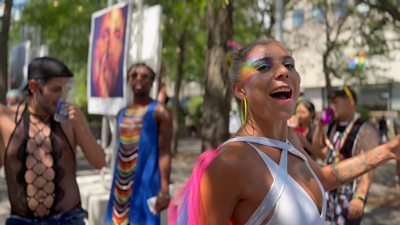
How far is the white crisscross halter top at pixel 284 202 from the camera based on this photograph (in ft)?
5.09

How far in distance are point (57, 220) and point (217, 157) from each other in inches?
58.6

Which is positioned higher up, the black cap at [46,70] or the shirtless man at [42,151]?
the black cap at [46,70]

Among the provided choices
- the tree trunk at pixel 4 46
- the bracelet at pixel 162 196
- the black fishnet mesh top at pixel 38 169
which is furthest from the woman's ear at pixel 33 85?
the tree trunk at pixel 4 46

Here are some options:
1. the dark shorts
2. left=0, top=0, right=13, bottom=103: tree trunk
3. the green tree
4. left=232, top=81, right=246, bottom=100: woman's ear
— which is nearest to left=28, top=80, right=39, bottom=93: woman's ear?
the dark shorts

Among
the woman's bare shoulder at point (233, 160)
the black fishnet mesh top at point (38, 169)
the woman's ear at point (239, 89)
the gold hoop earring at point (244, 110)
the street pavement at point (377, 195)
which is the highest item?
the woman's ear at point (239, 89)

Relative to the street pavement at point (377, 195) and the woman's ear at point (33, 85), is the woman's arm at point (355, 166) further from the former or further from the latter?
the street pavement at point (377, 195)

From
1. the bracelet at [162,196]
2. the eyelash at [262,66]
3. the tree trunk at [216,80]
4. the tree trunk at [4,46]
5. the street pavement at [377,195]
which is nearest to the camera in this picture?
the eyelash at [262,66]

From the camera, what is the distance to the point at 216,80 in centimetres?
594

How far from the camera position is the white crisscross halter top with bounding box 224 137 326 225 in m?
1.55

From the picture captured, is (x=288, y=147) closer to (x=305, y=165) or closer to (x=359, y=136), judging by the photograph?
(x=305, y=165)

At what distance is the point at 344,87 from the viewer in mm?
4418

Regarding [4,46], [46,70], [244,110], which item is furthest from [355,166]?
[4,46]

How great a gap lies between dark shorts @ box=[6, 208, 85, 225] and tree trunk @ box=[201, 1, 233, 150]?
3278mm

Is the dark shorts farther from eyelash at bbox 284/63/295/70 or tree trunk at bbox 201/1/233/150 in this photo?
tree trunk at bbox 201/1/233/150
